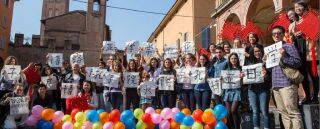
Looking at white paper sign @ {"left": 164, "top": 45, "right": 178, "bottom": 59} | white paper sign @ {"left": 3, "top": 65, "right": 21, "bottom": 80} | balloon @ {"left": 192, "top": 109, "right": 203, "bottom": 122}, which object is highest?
white paper sign @ {"left": 164, "top": 45, "right": 178, "bottom": 59}

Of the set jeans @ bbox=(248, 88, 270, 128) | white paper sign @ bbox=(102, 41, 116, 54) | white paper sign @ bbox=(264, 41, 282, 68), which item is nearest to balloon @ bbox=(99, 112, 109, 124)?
jeans @ bbox=(248, 88, 270, 128)

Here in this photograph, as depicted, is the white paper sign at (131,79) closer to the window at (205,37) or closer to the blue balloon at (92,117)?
the blue balloon at (92,117)

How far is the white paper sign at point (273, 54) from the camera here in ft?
17.4

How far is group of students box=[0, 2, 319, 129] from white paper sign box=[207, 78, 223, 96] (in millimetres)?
131

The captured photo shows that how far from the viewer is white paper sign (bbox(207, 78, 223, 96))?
685 centimetres

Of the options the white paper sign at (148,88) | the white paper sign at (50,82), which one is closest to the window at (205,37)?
the white paper sign at (148,88)

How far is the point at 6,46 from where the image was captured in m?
37.4

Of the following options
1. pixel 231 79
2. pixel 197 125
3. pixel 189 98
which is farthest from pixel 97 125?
pixel 231 79

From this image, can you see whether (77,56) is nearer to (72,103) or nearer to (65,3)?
(72,103)

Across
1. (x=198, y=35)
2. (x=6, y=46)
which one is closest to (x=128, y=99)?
(x=198, y=35)

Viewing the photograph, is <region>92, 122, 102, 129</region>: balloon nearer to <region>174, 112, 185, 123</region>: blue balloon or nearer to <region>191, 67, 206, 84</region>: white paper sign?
<region>174, 112, 185, 123</region>: blue balloon

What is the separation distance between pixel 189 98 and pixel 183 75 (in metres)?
0.53

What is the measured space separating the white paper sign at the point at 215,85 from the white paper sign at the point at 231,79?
12.2 inches

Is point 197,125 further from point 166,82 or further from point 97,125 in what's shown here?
point 97,125
